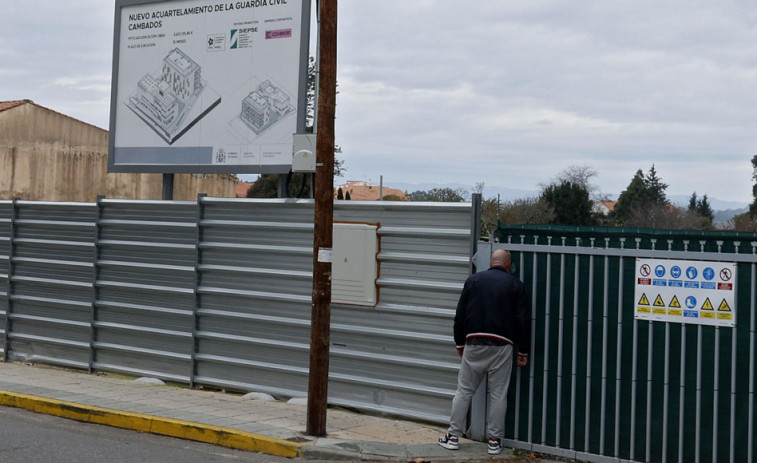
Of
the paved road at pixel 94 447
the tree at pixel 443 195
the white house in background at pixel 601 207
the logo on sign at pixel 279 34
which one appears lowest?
the paved road at pixel 94 447

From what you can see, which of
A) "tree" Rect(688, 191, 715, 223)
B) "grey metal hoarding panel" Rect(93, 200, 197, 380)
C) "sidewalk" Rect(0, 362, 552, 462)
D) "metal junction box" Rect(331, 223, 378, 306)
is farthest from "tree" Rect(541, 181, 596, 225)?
"metal junction box" Rect(331, 223, 378, 306)

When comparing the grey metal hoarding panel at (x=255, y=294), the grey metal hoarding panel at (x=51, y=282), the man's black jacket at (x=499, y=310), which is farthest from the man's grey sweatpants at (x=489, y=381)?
the grey metal hoarding panel at (x=51, y=282)

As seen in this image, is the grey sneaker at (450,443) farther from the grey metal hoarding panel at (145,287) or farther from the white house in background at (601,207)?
the white house in background at (601,207)

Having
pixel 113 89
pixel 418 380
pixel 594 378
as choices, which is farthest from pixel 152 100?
pixel 594 378

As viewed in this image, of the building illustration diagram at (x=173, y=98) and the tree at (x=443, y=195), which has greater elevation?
the tree at (x=443, y=195)

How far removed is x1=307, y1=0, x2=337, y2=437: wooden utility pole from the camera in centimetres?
849

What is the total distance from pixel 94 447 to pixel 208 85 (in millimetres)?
5627

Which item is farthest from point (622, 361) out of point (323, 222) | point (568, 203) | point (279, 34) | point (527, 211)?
point (568, 203)

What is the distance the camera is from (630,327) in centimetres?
773

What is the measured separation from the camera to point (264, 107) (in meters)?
11.4

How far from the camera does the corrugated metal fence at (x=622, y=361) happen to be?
7.27 meters

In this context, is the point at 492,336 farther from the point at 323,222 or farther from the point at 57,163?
the point at 57,163

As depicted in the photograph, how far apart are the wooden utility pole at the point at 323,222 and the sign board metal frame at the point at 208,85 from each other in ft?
8.50

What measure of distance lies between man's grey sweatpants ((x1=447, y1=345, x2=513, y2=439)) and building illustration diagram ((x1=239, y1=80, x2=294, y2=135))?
15.4 ft
